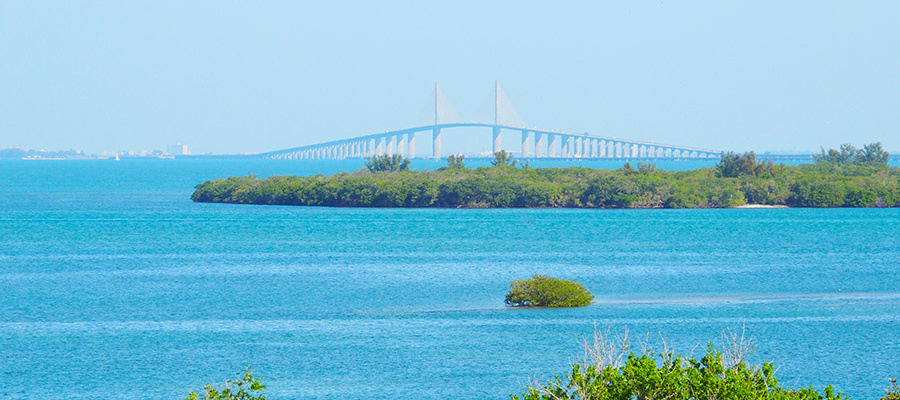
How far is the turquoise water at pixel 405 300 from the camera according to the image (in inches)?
876

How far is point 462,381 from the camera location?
2153 cm

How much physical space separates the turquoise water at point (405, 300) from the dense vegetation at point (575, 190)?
11.8 meters

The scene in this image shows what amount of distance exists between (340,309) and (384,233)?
23467mm

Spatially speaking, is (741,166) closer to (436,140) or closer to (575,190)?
(575,190)

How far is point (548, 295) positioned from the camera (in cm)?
3047

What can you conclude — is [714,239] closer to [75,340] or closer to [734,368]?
[75,340]

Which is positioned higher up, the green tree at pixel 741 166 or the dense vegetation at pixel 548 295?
the green tree at pixel 741 166

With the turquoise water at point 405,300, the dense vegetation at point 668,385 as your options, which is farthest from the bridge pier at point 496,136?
the dense vegetation at point 668,385

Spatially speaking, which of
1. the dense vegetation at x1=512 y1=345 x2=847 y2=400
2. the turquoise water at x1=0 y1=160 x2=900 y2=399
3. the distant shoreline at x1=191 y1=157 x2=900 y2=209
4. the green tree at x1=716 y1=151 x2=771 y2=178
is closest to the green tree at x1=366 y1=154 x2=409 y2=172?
the distant shoreline at x1=191 y1=157 x2=900 y2=209

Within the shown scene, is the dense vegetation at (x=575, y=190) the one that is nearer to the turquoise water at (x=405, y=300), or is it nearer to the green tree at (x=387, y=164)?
the green tree at (x=387, y=164)

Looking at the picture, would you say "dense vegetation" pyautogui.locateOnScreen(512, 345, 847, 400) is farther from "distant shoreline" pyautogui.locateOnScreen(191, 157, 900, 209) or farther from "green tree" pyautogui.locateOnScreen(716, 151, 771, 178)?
"green tree" pyautogui.locateOnScreen(716, 151, 771, 178)

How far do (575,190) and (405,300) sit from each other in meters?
43.0

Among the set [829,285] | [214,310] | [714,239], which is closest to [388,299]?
[214,310]

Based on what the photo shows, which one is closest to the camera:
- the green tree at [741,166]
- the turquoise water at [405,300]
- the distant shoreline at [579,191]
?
the turquoise water at [405,300]
